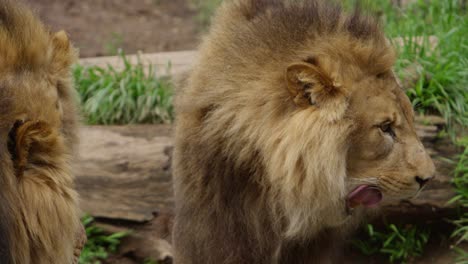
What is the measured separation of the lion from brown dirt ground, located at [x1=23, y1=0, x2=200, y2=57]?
4668 millimetres

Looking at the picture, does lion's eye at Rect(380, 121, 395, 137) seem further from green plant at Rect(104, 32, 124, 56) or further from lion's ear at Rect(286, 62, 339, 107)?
green plant at Rect(104, 32, 124, 56)

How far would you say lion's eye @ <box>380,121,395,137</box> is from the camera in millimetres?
3600

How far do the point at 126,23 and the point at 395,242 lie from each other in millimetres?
4619

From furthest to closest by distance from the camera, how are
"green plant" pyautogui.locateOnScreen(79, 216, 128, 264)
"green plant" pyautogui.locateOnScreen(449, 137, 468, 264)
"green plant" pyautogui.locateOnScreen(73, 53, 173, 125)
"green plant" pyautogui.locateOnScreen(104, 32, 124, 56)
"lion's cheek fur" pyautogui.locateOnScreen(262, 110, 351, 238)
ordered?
1. "green plant" pyautogui.locateOnScreen(104, 32, 124, 56)
2. "green plant" pyautogui.locateOnScreen(73, 53, 173, 125)
3. "green plant" pyautogui.locateOnScreen(79, 216, 128, 264)
4. "green plant" pyautogui.locateOnScreen(449, 137, 468, 264)
5. "lion's cheek fur" pyautogui.locateOnScreen(262, 110, 351, 238)

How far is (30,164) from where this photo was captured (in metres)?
2.90

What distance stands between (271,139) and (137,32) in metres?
5.43

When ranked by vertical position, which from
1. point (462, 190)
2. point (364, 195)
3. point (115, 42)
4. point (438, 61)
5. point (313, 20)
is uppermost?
point (313, 20)

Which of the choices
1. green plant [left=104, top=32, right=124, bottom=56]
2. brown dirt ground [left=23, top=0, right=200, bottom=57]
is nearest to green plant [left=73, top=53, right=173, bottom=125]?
green plant [left=104, top=32, right=124, bottom=56]

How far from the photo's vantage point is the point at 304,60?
141 inches


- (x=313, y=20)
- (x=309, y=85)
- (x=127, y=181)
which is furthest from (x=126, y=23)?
(x=309, y=85)

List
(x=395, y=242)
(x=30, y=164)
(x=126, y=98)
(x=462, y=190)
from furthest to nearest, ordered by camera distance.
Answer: (x=126, y=98)
(x=395, y=242)
(x=462, y=190)
(x=30, y=164)

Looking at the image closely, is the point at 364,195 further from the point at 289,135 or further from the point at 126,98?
the point at 126,98

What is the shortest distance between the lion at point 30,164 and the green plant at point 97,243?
2.11 metres

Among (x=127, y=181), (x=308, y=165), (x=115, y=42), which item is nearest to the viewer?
(x=308, y=165)
